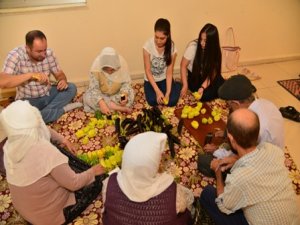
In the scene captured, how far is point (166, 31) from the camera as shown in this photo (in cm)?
328

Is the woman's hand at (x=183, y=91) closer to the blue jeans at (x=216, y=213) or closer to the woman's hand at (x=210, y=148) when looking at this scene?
the woman's hand at (x=210, y=148)

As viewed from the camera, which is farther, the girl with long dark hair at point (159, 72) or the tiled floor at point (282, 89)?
the girl with long dark hair at point (159, 72)

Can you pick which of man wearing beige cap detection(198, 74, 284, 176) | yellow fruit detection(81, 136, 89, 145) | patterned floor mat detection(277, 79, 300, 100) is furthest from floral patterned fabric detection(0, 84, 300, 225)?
patterned floor mat detection(277, 79, 300, 100)

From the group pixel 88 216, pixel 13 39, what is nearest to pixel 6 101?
pixel 13 39

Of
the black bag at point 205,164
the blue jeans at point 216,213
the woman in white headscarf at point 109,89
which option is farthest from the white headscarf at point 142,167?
the woman in white headscarf at point 109,89

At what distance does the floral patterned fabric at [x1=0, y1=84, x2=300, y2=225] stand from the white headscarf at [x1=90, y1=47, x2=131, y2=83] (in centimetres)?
42

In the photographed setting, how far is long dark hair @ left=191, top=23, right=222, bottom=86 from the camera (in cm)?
338

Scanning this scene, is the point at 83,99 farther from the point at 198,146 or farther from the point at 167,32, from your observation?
the point at 198,146

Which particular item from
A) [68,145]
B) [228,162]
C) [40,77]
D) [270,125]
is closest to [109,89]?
[40,77]

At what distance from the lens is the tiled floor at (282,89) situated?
3225mm

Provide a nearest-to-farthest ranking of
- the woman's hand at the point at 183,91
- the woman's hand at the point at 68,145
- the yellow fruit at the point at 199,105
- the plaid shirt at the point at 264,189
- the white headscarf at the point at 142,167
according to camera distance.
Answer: the white headscarf at the point at 142,167 → the plaid shirt at the point at 264,189 → the woman's hand at the point at 68,145 → the yellow fruit at the point at 199,105 → the woman's hand at the point at 183,91

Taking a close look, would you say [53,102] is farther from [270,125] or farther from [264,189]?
[264,189]

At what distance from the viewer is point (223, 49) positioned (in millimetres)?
4359

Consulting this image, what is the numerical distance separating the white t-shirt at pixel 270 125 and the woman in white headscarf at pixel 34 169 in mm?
1349
